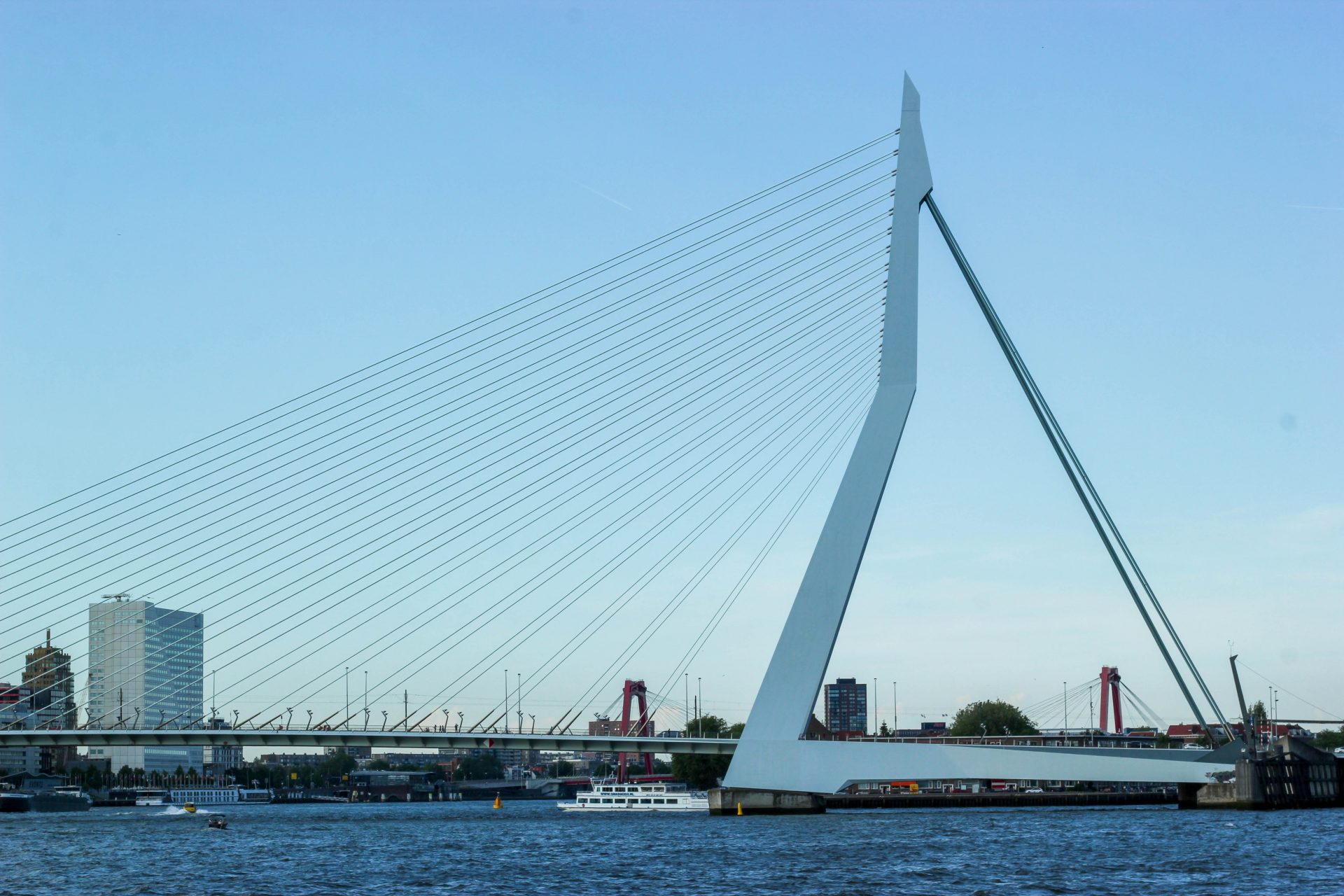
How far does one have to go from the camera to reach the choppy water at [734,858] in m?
27.1

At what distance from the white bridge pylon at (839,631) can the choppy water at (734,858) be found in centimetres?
158

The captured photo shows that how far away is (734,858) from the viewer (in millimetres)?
31594

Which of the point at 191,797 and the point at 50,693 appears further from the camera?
the point at 50,693

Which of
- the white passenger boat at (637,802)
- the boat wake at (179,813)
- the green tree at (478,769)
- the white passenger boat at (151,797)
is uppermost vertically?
the white passenger boat at (637,802)

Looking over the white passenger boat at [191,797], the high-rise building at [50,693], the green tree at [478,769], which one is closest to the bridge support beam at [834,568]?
the white passenger boat at [191,797]

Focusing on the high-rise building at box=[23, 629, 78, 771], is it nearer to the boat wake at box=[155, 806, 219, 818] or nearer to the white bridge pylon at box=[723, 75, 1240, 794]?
the boat wake at box=[155, 806, 219, 818]

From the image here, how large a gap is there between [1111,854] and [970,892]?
350 inches

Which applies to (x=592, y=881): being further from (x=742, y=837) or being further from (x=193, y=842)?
(x=193, y=842)

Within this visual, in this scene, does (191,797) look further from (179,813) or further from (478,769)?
(478,769)

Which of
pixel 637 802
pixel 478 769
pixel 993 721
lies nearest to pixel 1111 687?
pixel 993 721

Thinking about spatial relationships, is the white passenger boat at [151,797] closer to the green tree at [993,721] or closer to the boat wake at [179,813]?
the boat wake at [179,813]

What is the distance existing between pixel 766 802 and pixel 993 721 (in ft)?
239

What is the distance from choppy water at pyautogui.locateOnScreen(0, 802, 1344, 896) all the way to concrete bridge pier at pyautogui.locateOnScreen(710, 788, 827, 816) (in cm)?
57

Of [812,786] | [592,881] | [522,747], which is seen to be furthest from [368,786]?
[592,881]
